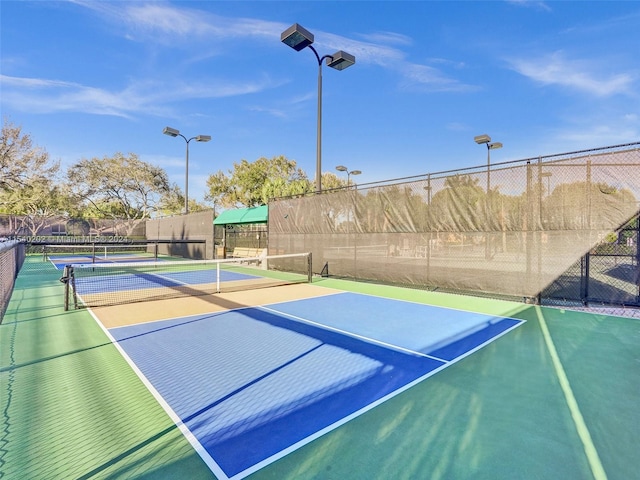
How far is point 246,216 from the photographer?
1881 cm

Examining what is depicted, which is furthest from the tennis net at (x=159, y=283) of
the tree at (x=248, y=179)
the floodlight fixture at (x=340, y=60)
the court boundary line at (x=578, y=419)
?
the tree at (x=248, y=179)

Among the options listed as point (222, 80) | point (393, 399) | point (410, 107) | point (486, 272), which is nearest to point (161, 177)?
point (222, 80)

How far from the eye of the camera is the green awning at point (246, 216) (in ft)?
56.9

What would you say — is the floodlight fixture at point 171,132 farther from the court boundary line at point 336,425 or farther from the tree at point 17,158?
the court boundary line at point 336,425

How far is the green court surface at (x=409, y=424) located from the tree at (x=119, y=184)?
101 ft

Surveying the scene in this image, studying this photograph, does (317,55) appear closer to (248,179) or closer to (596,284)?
(596,284)

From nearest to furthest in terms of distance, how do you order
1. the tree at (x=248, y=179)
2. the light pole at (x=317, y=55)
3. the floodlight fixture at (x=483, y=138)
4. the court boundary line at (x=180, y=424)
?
the court boundary line at (x=180, y=424)
the light pole at (x=317, y=55)
the floodlight fixture at (x=483, y=138)
the tree at (x=248, y=179)

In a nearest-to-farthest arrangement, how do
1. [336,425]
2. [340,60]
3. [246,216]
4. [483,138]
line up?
[336,425], [340,60], [483,138], [246,216]

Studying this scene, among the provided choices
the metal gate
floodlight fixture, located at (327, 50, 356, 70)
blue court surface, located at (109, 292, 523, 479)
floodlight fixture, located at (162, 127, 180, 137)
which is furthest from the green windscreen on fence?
floodlight fixture, located at (162, 127, 180, 137)

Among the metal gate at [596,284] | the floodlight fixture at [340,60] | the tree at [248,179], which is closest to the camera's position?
the metal gate at [596,284]

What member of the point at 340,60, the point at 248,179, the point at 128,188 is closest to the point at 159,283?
the point at 340,60

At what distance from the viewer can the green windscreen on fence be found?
6.25 meters

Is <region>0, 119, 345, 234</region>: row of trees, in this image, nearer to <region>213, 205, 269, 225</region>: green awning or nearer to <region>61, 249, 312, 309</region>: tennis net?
<region>213, 205, 269, 225</region>: green awning

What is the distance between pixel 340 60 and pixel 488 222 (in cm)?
658
